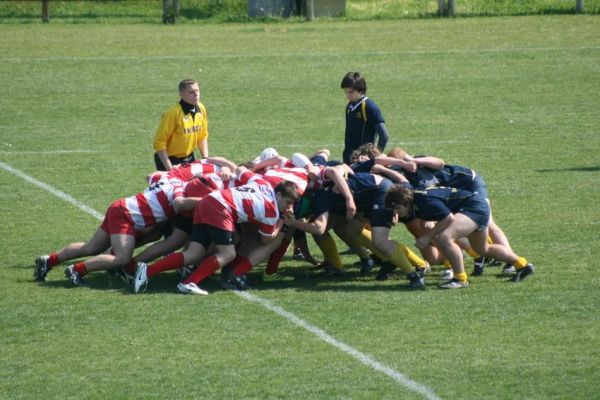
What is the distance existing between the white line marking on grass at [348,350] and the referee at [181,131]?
2887 mm

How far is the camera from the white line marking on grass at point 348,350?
26.6 feet

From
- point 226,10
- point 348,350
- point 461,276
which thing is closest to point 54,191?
point 461,276

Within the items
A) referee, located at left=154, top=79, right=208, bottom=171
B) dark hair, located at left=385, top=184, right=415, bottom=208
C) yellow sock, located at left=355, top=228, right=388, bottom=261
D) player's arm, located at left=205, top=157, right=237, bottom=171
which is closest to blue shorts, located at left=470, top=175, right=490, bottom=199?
dark hair, located at left=385, top=184, right=415, bottom=208

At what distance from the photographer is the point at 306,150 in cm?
1803

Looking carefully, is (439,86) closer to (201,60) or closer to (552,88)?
(552,88)

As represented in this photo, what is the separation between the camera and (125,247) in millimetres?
10859

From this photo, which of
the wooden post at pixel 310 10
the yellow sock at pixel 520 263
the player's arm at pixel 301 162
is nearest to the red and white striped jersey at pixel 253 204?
the player's arm at pixel 301 162

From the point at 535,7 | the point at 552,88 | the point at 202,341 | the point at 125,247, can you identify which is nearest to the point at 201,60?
the point at 552,88

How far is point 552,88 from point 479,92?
146cm

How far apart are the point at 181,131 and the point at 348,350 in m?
4.91

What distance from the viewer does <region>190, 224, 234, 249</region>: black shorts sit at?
10.6m

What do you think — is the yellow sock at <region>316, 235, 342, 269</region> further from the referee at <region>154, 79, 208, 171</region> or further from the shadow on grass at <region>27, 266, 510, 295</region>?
the referee at <region>154, 79, 208, 171</region>

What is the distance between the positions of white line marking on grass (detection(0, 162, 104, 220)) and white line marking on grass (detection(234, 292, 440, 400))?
13.2ft

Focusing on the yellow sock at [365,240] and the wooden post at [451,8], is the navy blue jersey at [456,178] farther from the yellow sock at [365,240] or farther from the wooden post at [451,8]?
the wooden post at [451,8]
